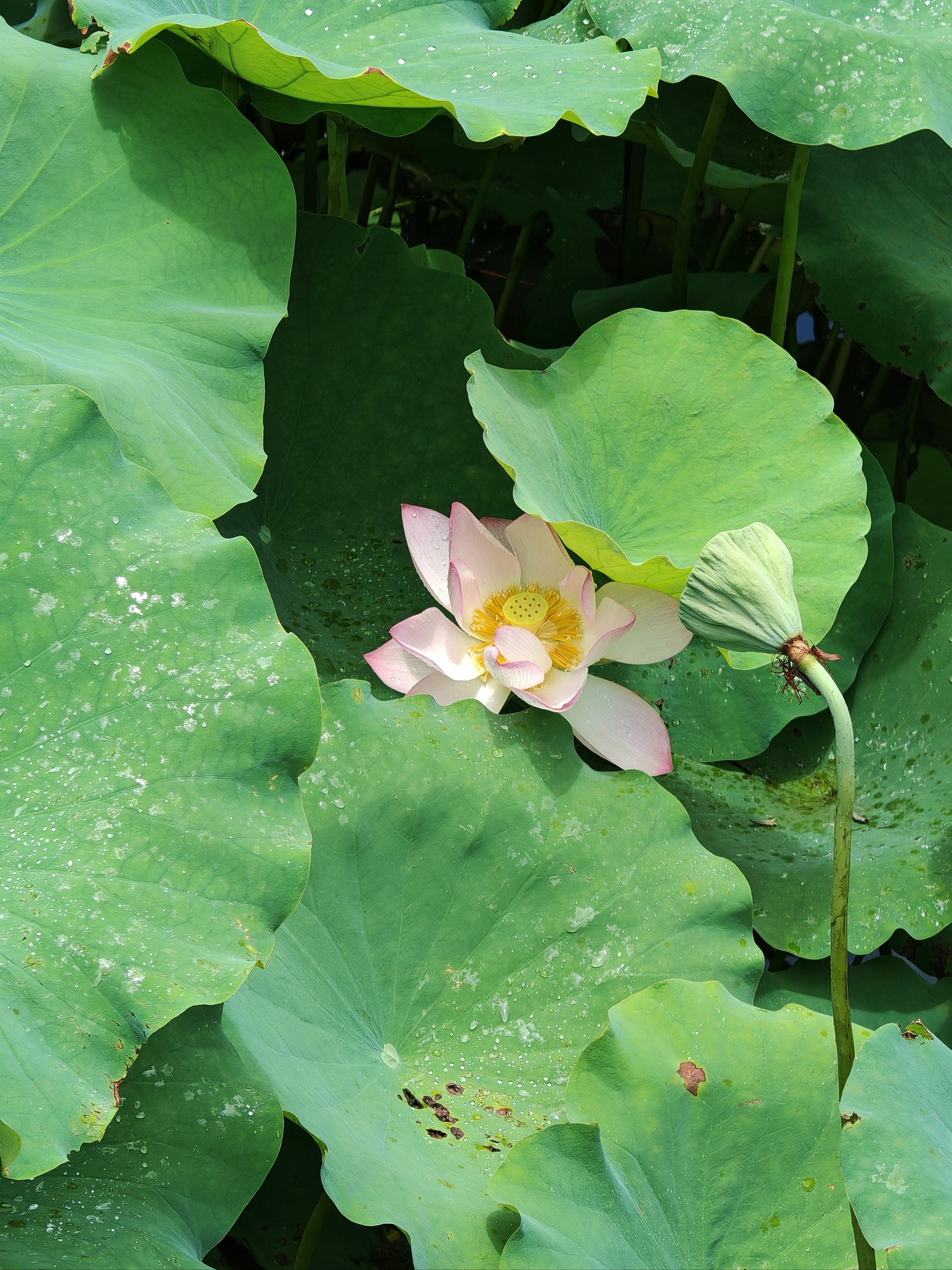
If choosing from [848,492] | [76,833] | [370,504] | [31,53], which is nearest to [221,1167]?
[76,833]

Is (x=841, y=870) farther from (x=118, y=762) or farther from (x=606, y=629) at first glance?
(x=118, y=762)

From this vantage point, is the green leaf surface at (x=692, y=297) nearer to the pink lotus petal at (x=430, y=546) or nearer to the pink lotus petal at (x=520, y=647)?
the pink lotus petal at (x=430, y=546)

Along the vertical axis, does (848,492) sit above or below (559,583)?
above

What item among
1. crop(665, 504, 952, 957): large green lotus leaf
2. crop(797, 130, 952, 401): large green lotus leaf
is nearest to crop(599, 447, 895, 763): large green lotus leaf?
crop(665, 504, 952, 957): large green lotus leaf

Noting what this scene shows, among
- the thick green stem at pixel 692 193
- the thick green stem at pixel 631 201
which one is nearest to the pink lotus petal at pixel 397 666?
the thick green stem at pixel 692 193

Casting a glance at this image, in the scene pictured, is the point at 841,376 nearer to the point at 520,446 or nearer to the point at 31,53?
the point at 520,446

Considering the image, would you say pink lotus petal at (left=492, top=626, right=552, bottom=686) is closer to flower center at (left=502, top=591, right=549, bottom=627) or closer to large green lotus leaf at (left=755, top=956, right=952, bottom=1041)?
flower center at (left=502, top=591, right=549, bottom=627)

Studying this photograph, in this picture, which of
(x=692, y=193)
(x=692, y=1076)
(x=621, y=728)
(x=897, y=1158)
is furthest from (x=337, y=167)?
(x=897, y=1158)
